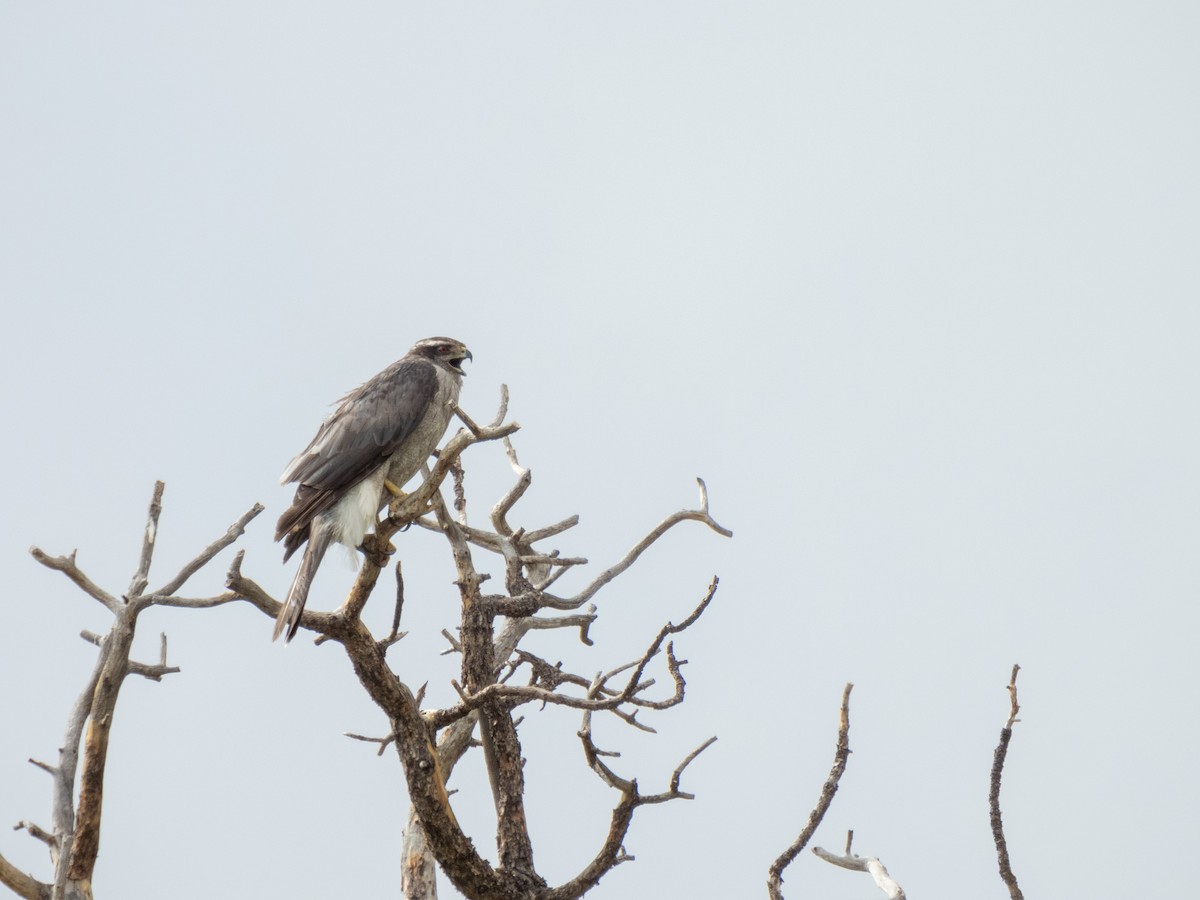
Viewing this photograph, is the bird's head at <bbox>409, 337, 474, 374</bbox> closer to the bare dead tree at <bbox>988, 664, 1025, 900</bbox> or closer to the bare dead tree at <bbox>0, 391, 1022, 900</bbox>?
the bare dead tree at <bbox>0, 391, 1022, 900</bbox>

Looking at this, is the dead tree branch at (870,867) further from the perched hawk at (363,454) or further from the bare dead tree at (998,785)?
the perched hawk at (363,454)

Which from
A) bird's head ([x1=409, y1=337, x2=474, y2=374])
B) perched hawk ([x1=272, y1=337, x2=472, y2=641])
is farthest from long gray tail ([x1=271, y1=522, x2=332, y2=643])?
bird's head ([x1=409, y1=337, x2=474, y2=374])

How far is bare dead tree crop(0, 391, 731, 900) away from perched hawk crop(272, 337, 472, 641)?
42cm

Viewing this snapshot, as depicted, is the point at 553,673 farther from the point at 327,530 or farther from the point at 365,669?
the point at 365,669

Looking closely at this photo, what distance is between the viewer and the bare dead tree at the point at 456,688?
6445 millimetres

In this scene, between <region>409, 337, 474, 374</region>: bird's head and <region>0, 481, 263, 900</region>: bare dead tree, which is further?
<region>409, 337, 474, 374</region>: bird's head

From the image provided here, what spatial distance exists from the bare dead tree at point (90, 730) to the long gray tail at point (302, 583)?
1.55 ft

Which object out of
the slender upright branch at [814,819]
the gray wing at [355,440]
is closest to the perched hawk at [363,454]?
the gray wing at [355,440]

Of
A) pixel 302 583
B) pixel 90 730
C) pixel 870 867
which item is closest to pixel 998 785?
pixel 870 867

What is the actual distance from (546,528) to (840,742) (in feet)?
11.4

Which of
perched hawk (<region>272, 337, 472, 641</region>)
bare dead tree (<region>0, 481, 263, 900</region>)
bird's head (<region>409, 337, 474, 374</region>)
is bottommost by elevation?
bare dead tree (<region>0, 481, 263, 900</region>)

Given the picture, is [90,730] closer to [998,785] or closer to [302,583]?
[302,583]

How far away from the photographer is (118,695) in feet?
26.5

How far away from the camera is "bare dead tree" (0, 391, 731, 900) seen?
6.45m
